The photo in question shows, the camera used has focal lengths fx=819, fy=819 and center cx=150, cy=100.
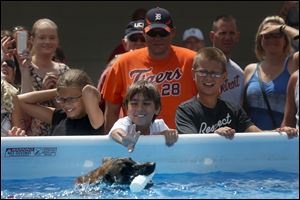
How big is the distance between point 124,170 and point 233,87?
1.80 metres

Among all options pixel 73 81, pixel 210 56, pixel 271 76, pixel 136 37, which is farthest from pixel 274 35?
pixel 73 81

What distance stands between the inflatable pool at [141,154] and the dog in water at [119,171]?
432mm

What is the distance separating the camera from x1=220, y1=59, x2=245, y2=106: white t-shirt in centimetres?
612

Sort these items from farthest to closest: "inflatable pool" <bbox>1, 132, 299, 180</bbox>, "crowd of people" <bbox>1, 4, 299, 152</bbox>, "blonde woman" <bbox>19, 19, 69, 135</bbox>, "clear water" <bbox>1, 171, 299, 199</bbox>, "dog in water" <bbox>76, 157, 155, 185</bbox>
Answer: "blonde woman" <bbox>19, 19, 69, 135</bbox> → "crowd of people" <bbox>1, 4, 299, 152</bbox> → "inflatable pool" <bbox>1, 132, 299, 180</bbox> → "dog in water" <bbox>76, 157, 155, 185</bbox> → "clear water" <bbox>1, 171, 299, 199</bbox>

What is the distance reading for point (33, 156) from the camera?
5.23 meters

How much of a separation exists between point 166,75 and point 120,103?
385 mm

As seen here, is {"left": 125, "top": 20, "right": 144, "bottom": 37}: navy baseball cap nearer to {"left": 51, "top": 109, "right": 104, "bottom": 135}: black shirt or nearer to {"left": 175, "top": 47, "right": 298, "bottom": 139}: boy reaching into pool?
{"left": 175, "top": 47, "right": 298, "bottom": 139}: boy reaching into pool

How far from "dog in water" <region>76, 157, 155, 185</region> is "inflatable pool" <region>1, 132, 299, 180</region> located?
1.42 ft

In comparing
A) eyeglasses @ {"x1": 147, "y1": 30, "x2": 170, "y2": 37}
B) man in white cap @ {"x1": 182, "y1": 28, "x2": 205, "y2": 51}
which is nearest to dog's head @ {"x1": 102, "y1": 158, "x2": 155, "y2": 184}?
eyeglasses @ {"x1": 147, "y1": 30, "x2": 170, "y2": 37}

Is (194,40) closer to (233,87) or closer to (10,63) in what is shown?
(233,87)

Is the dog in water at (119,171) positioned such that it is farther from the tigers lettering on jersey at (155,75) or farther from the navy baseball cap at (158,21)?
the navy baseball cap at (158,21)

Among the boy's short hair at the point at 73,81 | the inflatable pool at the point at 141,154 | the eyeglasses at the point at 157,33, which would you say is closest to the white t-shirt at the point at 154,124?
the inflatable pool at the point at 141,154

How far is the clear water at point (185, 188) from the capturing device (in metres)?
4.44

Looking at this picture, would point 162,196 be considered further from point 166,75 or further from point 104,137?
point 166,75
